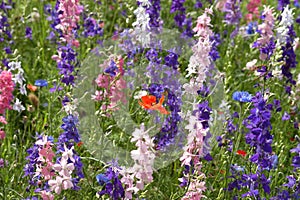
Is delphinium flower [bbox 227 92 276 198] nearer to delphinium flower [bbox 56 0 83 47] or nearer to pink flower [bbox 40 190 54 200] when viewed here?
pink flower [bbox 40 190 54 200]

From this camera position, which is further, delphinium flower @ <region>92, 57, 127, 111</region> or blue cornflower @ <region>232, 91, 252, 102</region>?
delphinium flower @ <region>92, 57, 127, 111</region>

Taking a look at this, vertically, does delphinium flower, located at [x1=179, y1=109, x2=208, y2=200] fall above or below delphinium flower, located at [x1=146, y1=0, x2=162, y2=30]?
below

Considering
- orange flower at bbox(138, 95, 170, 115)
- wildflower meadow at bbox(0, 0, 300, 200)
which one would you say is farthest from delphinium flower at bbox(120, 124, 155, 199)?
orange flower at bbox(138, 95, 170, 115)

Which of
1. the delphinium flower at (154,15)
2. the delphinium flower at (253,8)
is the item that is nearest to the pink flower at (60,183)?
the delphinium flower at (154,15)

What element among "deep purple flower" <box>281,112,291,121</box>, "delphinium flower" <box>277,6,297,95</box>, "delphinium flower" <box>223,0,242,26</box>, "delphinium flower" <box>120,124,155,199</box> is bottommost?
"delphinium flower" <box>120,124,155,199</box>

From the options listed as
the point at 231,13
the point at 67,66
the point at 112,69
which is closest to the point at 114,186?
the point at 112,69

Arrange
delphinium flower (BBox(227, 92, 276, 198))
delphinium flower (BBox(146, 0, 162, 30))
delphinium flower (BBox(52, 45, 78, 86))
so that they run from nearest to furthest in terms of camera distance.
A: 1. delphinium flower (BBox(227, 92, 276, 198))
2. delphinium flower (BBox(52, 45, 78, 86))
3. delphinium flower (BBox(146, 0, 162, 30))

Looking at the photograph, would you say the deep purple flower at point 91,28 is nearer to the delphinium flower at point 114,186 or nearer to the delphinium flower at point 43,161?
the delphinium flower at point 43,161

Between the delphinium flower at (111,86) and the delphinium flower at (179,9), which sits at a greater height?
the delphinium flower at (179,9)

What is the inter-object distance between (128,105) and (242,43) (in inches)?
68.8

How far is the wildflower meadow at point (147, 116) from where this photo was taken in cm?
265

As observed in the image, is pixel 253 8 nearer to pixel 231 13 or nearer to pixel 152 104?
pixel 231 13

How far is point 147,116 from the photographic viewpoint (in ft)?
12.1

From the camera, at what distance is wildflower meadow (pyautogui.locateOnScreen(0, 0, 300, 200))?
8.70 feet
